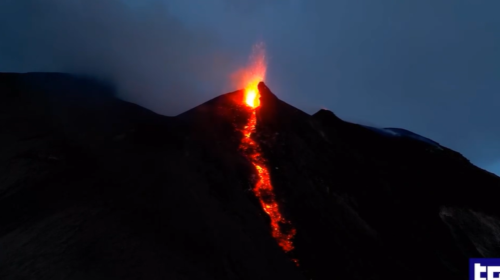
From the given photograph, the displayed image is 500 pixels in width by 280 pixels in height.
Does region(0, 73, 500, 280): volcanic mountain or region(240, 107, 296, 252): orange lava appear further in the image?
region(240, 107, 296, 252): orange lava

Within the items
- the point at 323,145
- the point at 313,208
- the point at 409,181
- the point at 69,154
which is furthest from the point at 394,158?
the point at 69,154

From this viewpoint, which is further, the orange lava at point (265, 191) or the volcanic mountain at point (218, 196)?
the orange lava at point (265, 191)

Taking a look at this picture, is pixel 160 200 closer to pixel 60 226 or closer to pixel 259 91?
pixel 60 226

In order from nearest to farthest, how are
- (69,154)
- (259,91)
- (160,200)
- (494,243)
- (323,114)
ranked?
(160,200), (69,154), (494,243), (323,114), (259,91)

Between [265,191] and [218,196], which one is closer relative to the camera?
[218,196]

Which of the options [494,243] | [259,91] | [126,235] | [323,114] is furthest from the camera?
[259,91]

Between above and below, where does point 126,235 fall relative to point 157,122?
below

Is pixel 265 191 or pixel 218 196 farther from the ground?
pixel 265 191

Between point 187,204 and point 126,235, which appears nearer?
point 126,235
